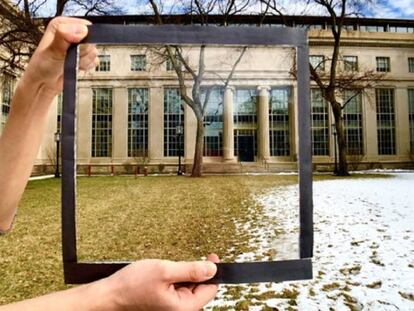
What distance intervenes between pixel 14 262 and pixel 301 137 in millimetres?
5805

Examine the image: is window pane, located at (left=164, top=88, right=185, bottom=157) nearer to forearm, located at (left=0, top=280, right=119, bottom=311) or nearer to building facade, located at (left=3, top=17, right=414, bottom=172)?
building facade, located at (left=3, top=17, right=414, bottom=172)

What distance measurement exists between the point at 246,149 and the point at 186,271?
0.46 meters

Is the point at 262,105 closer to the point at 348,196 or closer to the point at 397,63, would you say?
the point at 348,196

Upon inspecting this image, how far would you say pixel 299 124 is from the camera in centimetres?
91

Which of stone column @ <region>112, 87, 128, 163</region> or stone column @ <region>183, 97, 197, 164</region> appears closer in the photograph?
stone column @ <region>183, 97, 197, 164</region>

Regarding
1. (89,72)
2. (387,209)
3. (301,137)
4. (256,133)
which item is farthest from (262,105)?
(387,209)

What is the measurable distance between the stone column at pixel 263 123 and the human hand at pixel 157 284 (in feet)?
1.42

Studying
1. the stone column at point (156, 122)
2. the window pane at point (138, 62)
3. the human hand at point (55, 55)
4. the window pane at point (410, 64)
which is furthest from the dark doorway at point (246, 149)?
the window pane at point (410, 64)

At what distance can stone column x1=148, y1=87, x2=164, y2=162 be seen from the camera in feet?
3.65

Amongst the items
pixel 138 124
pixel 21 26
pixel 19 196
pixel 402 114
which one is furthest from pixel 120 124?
pixel 402 114

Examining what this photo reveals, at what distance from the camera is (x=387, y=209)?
8766 millimetres

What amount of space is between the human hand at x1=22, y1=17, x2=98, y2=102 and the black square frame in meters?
0.02

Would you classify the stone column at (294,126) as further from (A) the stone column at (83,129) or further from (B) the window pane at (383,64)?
(B) the window pane at (383,64)

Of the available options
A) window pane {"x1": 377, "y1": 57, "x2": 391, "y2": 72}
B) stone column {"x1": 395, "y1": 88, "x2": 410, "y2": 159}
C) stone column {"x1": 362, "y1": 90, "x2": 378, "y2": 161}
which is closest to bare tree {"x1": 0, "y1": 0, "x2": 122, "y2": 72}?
stone column {"x1": 362, "y1": 90, "x2": 378, "y2": 161}
